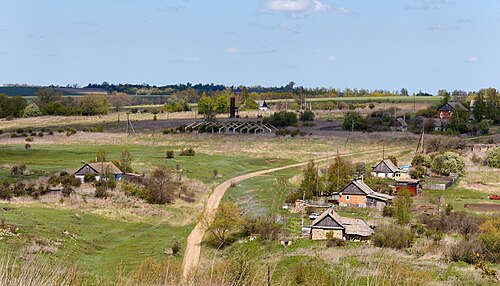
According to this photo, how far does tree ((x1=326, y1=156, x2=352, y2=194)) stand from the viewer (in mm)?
51106

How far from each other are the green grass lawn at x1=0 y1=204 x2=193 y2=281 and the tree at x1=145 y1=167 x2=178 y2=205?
477 centimetres

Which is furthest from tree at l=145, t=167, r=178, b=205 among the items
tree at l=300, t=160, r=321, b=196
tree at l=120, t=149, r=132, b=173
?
tree at l=300, t=160, r=321, b=196

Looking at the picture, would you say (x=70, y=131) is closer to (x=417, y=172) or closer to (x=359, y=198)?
(x=417, y=172)

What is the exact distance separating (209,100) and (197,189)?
8295 cm

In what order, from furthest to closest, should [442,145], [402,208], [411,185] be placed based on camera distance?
[442,145], [411,185], [402,208]

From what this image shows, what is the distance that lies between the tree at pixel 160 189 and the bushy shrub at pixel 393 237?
16.9 metres

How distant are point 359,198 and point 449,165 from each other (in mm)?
17483

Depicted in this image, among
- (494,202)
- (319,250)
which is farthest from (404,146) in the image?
(319,250)

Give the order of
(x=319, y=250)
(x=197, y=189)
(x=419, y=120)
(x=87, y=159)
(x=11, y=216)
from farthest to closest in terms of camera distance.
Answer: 1. (x=419, y=120)
2. (x=87, y=159)
3. (x=197, y=189)
4. (x=11, y=216)
5. (x=319, y=250)

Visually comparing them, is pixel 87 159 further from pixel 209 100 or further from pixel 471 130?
pixel 209 100

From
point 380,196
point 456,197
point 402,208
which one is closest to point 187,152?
point 380,196

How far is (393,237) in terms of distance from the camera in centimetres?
3322

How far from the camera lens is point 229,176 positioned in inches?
2394

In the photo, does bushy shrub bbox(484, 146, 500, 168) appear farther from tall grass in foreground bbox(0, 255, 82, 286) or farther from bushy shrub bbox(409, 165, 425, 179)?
tall grass in foreground bbox(0, 255, 82, 286)
